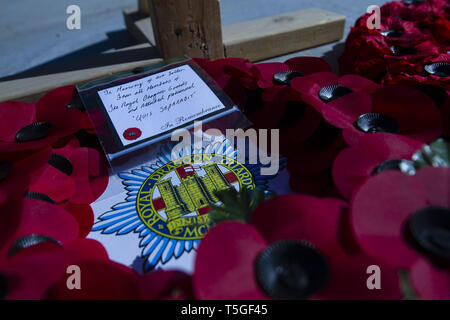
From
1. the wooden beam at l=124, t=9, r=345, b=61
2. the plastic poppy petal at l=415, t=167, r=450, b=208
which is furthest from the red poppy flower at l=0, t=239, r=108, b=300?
the wooden beam at l=124, t=9, r=345, b=61

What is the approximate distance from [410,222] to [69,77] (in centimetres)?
80

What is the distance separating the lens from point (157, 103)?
0.62 metres

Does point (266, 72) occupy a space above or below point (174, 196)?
above

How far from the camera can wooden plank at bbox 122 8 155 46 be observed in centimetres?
111

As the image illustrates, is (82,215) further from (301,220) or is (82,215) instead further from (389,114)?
(389,114)

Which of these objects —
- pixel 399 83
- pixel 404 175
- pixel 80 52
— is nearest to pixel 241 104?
pixel 399 83

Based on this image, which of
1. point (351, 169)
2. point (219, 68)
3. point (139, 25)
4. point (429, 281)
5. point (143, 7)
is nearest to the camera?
point (429, 281)

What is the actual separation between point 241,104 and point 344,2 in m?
1.05

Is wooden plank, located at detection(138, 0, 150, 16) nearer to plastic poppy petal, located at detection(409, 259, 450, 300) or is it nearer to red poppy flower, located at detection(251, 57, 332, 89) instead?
red poppy flower, located at detection(251, 57, 332, 89)

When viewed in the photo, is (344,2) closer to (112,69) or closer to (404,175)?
(112,69)

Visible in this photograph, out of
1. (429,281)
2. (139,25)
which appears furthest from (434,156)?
(139,25)

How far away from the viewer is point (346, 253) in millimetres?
327

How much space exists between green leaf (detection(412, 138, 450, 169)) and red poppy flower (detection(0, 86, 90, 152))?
0.54 meters

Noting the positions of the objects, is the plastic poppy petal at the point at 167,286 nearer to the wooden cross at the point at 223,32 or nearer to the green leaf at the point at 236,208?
the green leaf at the point at 236,208
